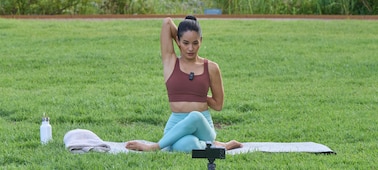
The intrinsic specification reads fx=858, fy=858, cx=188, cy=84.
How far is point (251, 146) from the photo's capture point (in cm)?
650

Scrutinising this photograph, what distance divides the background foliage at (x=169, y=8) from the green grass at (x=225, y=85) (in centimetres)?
235

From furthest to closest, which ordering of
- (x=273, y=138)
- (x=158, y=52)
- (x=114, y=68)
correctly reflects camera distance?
(x=158, y=52) → (x=114, y=68) → (x=273, y=138)

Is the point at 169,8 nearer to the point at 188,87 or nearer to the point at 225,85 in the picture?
the point at 225,85

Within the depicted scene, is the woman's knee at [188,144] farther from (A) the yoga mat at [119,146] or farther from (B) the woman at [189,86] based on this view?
(A) the yoga mat at [119,146]

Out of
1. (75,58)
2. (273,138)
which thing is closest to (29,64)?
(75,58)

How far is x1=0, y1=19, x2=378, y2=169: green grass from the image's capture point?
6059mm

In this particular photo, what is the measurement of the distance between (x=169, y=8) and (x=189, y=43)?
13003mm

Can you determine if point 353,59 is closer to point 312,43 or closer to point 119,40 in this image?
point 312,43

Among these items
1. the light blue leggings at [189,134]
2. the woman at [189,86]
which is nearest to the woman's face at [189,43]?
the woman at [189,86]

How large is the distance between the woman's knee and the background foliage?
12106mm

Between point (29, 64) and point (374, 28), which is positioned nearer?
point (29, 64)

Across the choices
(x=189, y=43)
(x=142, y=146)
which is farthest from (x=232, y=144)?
(x=189, y=43)

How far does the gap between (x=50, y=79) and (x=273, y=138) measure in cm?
411

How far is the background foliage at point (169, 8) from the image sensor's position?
58.8 feet
